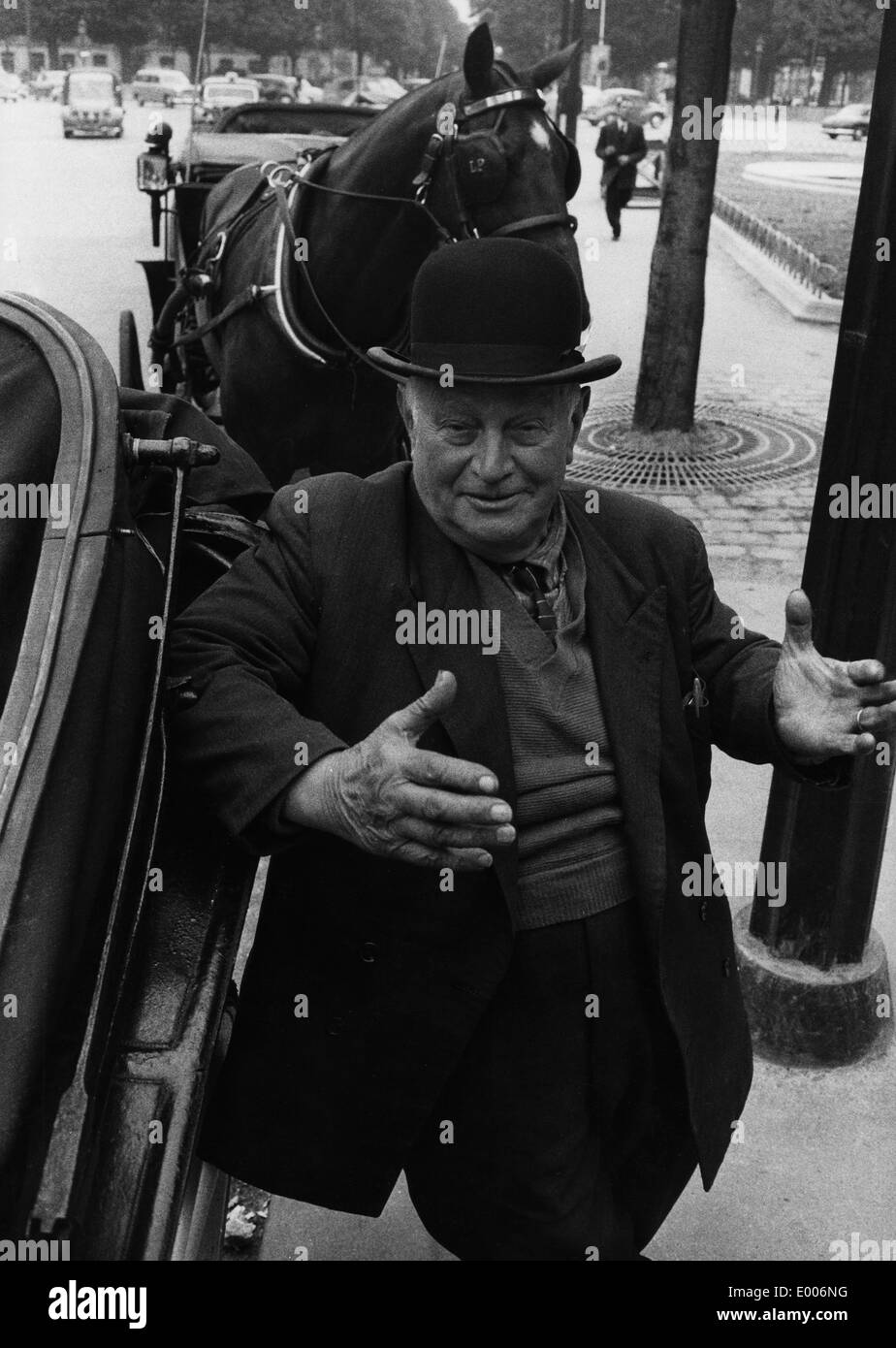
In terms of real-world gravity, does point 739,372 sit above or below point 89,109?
below

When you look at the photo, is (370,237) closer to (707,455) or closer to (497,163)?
(497,163)

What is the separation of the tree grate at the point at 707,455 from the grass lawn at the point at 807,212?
5031 mm

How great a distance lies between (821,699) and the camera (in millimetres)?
2211

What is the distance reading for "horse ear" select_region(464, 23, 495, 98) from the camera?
17.8 feet

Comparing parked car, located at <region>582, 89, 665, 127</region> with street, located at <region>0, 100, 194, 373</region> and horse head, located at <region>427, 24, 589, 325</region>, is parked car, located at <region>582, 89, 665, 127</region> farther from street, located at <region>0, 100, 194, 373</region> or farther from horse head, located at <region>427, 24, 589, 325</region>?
horse head, located at <region>427, 24, 589, 325</region>

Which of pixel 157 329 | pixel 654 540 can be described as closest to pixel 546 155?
pixel 157 329

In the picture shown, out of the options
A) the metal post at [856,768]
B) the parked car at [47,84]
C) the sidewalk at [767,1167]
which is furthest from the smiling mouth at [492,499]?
the parked car at [47,84]

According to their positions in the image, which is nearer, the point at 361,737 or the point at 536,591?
the point at 361,737

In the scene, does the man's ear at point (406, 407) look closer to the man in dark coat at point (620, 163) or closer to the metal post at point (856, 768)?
the metal post at point (856, 768)

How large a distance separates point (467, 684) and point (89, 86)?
3740 cm

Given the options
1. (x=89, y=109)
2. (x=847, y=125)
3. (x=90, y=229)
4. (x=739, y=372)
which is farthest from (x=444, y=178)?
(x=847, y=125)

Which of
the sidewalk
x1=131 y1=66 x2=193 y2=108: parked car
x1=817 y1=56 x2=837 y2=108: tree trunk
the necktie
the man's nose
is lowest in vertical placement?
the sidewalk

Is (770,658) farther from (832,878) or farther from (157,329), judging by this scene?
(157,329)

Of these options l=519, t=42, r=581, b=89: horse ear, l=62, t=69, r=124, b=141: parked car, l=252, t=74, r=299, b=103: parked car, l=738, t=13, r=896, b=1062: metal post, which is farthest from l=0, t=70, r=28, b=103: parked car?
l=738, t=13, r=896, b=1062: metal post
